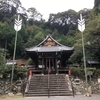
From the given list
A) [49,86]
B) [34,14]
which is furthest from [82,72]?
[34,14]

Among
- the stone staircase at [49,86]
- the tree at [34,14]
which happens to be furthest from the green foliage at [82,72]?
the tree at [34,14]

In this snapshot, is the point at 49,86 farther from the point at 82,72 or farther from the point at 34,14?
the point at 34,14

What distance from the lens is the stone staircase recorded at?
44.1 feet

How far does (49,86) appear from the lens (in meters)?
14.6

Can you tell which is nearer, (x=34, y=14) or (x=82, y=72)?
(x=82, y=72)

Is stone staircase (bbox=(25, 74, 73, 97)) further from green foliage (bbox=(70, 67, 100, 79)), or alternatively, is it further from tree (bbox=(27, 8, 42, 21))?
tree (bbox=(27, 8, 42, 21))

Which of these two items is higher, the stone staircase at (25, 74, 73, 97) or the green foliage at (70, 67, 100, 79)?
the green foliage at (70, 67, 100, 79)

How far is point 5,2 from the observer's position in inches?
2530

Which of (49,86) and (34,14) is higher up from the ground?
(34,14)

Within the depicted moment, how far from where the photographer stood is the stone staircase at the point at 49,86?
13.5 metres

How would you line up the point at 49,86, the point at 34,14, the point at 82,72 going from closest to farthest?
the point at 49,86, the point at 82,72, the point at 34,14

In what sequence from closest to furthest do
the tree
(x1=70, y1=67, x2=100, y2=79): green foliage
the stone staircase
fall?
the stone staircase → (x1=70, y1=67, x2=100, y2=79): green foliage → the tree

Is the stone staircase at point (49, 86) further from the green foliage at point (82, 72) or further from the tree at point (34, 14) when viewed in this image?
the tree at point (34, 14)

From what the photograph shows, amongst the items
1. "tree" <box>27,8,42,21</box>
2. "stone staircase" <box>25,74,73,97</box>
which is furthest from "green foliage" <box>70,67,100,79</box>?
"tree" <box>27,8,42,21</box>
